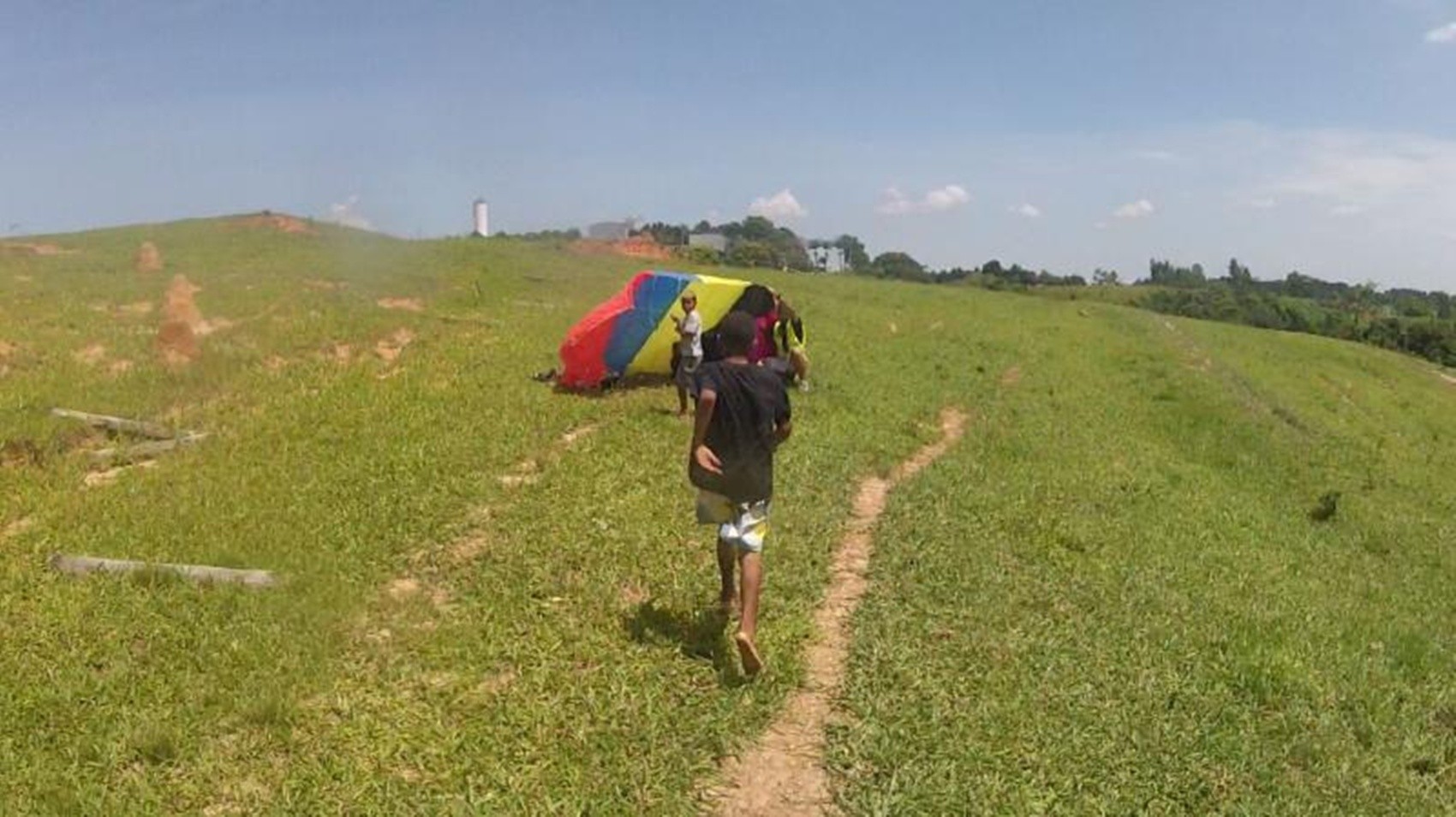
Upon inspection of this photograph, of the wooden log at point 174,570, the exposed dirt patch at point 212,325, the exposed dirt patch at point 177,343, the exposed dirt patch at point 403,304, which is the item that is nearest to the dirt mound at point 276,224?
the exposed dirt patch at point 403,304

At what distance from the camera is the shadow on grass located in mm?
7215

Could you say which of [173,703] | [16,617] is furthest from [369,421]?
[173,703]

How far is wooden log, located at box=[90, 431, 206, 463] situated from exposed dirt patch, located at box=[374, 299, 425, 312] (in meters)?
14.9

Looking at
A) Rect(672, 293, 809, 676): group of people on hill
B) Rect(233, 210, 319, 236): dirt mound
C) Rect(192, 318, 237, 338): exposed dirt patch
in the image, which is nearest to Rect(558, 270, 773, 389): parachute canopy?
Rect(192, 318, 237, 338): exposed dirt patch

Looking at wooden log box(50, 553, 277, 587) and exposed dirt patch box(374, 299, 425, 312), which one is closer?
wooden log box(50, 553, 277, 587)

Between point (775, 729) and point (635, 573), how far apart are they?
2.57 meters

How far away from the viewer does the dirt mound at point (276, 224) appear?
4775 cm

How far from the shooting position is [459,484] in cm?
1113

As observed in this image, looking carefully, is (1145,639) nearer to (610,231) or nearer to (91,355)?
(91,355)

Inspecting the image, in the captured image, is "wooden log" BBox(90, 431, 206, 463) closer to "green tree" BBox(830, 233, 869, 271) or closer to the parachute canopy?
the parachute canopy

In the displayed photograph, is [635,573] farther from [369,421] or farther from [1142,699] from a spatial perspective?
[369,421]

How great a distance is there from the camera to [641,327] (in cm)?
1747

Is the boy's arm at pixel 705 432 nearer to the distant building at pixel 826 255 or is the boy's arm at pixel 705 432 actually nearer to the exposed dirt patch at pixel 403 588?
the exposed dirt patch at pixel 403 588

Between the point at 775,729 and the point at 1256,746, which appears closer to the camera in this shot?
the point at 775,729
